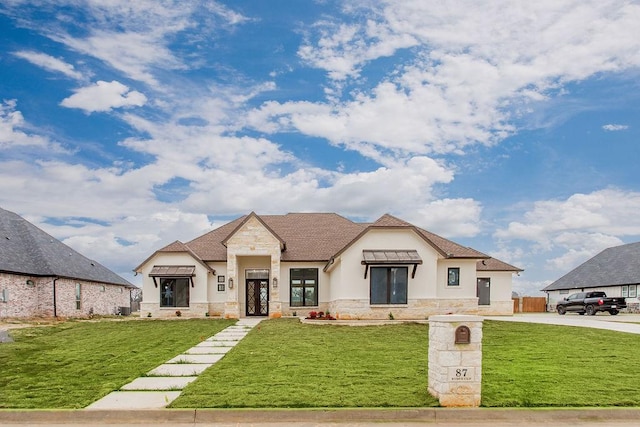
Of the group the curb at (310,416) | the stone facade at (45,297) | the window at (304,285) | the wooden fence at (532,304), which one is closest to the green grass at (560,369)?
the curb at (310,416)

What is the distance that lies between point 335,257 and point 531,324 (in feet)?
30.2

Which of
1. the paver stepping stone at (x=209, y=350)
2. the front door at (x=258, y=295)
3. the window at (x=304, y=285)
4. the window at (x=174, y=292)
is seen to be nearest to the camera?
the paver stepping stone at (x=209, y=350)

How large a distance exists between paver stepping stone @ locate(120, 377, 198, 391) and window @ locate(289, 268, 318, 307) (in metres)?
18.0

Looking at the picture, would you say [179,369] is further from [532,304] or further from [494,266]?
[532,304]

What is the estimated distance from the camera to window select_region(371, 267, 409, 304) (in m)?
24.4

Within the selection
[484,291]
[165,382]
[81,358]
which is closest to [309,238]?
[484,291]

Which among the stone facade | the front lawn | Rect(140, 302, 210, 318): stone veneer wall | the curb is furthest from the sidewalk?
the stone facade

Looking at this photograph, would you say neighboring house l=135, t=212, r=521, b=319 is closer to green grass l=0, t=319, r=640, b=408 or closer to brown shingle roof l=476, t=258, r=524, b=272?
brown shingle roof l=476, t=258, r=524, b=272

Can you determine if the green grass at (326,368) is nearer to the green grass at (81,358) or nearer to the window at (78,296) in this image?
the green grass at (81,358)

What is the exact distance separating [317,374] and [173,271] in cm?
1909

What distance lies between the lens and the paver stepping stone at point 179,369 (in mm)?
11102

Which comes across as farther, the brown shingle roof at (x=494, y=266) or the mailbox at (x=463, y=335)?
the brown shingle roof at (x=494, y=266)

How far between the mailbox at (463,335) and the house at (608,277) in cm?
3687

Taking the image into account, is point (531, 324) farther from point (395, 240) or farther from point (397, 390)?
point (397, 390)
